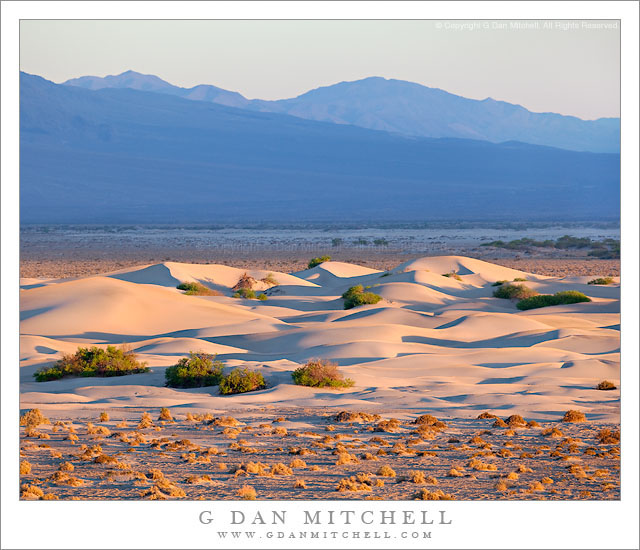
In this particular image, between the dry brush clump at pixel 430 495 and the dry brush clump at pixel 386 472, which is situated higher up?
the dry brush clump at pixel 430 495

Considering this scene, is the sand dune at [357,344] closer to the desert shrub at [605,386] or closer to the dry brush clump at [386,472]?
the desert shrub at [605,386]

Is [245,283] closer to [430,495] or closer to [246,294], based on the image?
[246,294]

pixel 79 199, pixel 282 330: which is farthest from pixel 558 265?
pixel 79 199

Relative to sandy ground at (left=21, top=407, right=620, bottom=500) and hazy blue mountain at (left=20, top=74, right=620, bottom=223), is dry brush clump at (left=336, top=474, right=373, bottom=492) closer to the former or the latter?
sandy ground at (left=21, top=407, right=620, bottom=500)

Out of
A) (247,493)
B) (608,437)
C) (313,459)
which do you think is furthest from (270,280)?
(247,493)

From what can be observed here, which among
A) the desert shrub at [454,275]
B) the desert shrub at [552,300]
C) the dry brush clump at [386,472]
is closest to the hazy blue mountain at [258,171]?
the desert shrub at [454,275]
